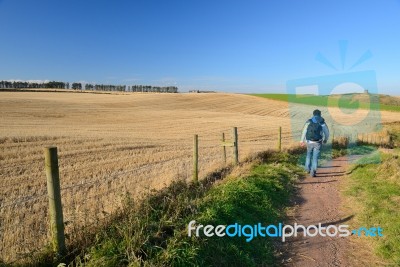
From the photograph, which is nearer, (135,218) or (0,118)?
(135,218)

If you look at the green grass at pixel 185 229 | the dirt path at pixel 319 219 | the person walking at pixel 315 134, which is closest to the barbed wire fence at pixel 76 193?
the green grass at pixel 185 229

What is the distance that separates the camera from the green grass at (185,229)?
4.34 m

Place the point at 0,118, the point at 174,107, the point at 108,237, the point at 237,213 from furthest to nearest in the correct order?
the point at 174,107 → the point at 0,118 → the point at 237,213 → the point at 108,237

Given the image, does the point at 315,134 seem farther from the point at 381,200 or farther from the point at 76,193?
the point at 76,193

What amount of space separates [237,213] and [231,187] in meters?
1.31

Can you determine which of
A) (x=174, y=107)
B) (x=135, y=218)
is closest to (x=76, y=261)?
(x=135, y=218)

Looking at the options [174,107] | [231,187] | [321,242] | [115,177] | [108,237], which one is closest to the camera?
[108,237]

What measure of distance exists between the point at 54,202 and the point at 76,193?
4.85 meters

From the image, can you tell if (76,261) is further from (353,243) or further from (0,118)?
(0,118)

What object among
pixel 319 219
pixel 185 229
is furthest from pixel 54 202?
pixel 319 219

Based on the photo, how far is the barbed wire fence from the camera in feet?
16.5

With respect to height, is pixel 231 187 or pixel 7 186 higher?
pixel 231 187

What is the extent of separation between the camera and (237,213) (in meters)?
6.23

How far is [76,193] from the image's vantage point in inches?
352
